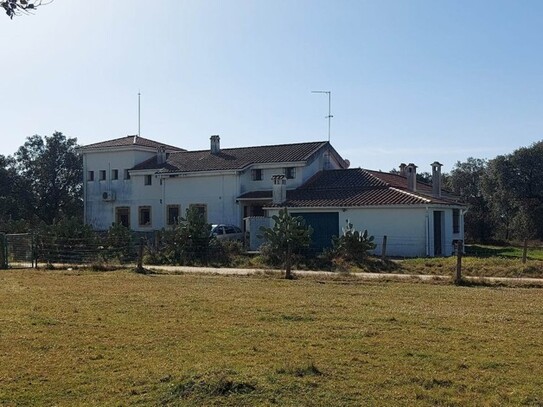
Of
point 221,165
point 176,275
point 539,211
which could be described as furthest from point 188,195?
point 539,211

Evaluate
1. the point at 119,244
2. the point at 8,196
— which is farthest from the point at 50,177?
the point at 119,244

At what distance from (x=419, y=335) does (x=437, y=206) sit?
2507 centimetres

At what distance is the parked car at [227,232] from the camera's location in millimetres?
39625

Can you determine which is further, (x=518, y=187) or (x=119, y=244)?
(x=518, y=187)

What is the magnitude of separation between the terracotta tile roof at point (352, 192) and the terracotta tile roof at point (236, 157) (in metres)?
1.88

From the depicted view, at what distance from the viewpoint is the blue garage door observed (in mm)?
37906

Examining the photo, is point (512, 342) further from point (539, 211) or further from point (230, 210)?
point (539, 211)

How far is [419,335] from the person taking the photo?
448 inches

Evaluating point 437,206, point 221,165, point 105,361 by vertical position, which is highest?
point 221,165

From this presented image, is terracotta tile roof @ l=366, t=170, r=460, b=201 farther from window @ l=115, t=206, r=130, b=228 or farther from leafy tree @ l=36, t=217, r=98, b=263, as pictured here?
leafy tree @ l=36, t=217, r=98, b=263

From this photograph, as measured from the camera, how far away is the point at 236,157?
47000mm

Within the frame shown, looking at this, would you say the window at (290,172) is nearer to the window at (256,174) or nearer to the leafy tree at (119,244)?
the window at (256,174)

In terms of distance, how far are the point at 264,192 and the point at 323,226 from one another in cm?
665

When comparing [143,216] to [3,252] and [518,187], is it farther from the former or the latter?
[518,187]
